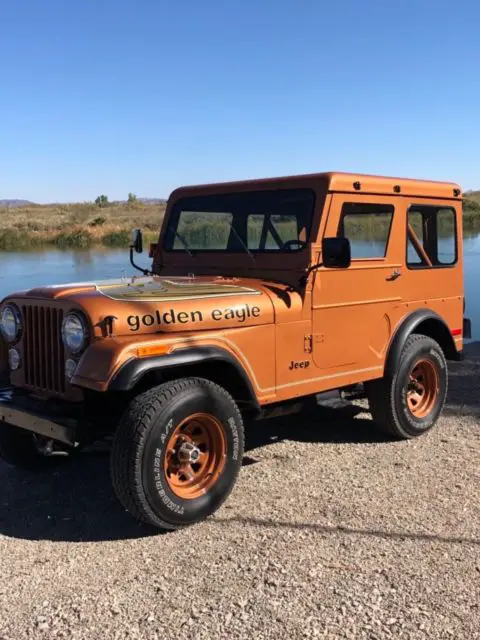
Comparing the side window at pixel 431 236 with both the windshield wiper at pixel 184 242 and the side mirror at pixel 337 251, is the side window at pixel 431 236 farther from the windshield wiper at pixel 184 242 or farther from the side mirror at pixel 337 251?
the windshield wiper at pixel 184 242

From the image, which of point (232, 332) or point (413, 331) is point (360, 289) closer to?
point (413, 331)

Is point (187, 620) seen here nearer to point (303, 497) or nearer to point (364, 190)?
point (303, 497)

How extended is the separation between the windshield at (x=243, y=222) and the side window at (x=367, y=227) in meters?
0.34

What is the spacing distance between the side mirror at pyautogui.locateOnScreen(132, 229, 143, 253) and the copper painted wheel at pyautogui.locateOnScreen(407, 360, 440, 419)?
2.63 meters

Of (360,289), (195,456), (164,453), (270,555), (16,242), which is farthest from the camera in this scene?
(16,242)

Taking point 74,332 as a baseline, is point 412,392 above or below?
below

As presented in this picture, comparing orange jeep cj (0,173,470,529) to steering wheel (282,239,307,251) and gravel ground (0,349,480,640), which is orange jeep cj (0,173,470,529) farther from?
gravel ground (0,349,480,640)

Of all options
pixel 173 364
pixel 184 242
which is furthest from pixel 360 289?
pixel 173 364

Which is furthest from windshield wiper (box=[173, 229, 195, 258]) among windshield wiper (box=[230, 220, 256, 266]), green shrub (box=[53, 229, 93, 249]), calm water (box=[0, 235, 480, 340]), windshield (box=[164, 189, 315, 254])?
green shrub (box=[53, 229, 93, 249])

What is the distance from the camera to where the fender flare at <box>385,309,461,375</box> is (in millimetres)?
5340

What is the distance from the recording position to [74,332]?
3.89 m

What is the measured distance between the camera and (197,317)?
4.09m

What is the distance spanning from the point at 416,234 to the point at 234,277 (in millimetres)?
1702

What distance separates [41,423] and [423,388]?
345 cm
